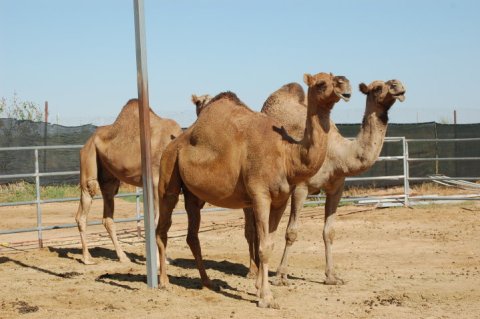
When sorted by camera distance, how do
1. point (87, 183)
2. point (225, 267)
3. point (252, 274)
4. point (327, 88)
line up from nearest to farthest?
1. point (327, 88)
2. point (252, 274)
3. point (225, 267)
4. point (87, 183)

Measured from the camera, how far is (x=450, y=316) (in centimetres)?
670

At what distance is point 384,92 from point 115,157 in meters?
4.27

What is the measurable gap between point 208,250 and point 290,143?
4574 mm

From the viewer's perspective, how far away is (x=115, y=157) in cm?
1067

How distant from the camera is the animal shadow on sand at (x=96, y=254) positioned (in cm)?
1088

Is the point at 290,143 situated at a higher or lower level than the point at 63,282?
higher

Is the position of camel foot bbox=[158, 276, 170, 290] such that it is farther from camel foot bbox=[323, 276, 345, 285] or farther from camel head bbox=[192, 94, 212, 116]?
camel head bbox=[192, 94, 212, 116]

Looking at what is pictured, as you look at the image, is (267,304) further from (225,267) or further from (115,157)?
(115,157)

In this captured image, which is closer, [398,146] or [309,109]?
[309,109]

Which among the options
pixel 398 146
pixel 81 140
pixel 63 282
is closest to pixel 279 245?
pixel 63 282

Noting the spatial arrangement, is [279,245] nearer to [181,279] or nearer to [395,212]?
[181,279]

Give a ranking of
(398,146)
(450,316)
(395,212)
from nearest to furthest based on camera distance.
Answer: (450,316) < (395,212) < (398,146)

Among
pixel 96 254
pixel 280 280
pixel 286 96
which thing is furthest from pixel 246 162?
pixel 96 254

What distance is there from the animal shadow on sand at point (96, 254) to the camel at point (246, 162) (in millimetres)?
2698
